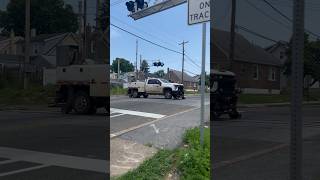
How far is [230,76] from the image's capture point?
3914 millimetres

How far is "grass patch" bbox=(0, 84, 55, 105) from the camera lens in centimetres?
432

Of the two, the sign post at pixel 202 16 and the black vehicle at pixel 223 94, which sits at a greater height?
the sign post at pixel 202 16

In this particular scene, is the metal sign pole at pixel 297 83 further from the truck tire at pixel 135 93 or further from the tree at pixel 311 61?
the truck tire at pixel 135 93

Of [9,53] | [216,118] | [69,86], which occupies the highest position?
Answer: [9,53]

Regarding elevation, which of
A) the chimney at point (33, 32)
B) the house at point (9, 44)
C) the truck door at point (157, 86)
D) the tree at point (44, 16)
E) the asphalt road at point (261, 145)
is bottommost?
the asphalt road at point (261, 145)

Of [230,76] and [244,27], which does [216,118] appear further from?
[244,27]

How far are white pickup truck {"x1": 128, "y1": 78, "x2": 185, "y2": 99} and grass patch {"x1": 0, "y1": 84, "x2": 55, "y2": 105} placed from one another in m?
0.77

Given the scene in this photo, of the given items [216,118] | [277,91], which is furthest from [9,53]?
[277,91]

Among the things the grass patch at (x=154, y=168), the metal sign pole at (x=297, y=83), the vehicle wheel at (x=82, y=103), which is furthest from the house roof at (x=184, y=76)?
the metal sign pole at (x=297, y=83)

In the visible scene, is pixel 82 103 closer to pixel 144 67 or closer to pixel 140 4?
pixel 144 67

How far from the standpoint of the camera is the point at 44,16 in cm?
432

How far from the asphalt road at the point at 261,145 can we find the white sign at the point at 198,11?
4.00 feet

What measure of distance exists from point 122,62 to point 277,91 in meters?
1.49

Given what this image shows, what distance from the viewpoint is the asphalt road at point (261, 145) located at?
12.8ft
